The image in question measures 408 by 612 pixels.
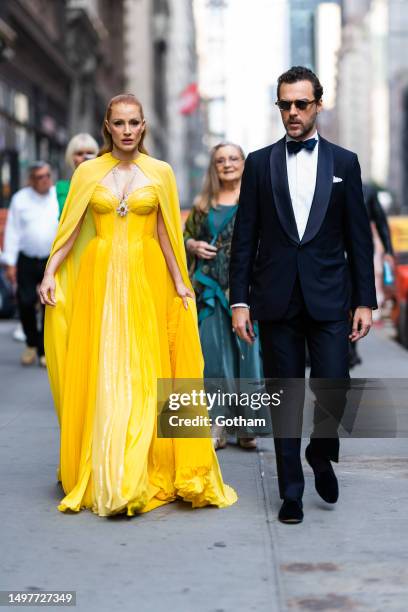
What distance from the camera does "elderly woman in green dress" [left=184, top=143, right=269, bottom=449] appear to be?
7512mm

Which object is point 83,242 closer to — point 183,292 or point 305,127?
point 183,292

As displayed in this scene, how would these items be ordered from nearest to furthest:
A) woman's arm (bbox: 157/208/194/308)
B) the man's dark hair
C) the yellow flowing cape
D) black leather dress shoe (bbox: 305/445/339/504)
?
the man's dark hair
black leather dress shoe (bbox: 305/445/339/504)
the yellow flowing cape
woman's arm (bbox: 157/208/194/308)

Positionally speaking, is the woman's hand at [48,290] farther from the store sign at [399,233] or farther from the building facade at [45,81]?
the building facade at [45,81]

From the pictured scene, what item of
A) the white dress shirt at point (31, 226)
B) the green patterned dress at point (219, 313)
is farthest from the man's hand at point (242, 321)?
the white dress shirt at point (31, 226)

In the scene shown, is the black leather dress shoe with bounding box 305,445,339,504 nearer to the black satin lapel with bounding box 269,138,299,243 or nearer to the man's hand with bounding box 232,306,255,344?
the man's hand with bounding box 232,306,255,344

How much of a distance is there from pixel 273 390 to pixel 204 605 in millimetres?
1445

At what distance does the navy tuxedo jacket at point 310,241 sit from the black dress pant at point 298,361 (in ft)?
0.23

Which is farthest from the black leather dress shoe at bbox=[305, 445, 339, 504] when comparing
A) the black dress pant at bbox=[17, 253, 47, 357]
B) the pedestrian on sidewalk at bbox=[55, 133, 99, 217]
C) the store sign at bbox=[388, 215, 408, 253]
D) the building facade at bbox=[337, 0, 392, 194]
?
the building facade at bbox=[337, 0, 392, 194]

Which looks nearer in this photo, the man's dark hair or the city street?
the city street

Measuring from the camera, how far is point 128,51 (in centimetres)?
5506

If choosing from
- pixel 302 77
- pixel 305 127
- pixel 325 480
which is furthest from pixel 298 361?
pixel 302 77

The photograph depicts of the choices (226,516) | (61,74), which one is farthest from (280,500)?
(61,74)

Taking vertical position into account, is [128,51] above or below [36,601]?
above

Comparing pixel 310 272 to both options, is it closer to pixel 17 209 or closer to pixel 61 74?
pixel 17 209
